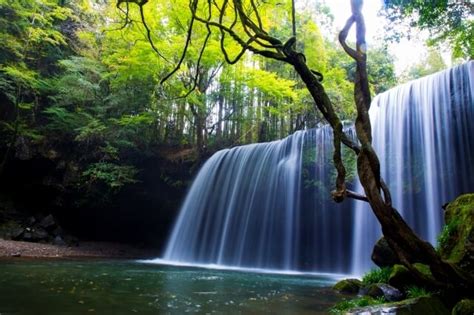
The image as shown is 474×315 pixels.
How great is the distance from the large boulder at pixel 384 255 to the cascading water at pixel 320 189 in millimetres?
3119

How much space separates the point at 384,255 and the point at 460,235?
2855mm

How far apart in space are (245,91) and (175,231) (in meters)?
7.64

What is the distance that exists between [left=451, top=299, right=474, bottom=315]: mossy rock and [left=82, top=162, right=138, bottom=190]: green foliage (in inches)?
542

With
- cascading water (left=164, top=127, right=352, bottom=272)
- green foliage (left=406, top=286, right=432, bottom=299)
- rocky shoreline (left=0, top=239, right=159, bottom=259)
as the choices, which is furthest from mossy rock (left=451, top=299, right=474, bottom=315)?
rocky shoreline (left=0, top=239, right=159, bottom=259)

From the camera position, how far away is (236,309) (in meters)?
5.62

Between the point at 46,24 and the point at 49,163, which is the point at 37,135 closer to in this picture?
the point at 49,163

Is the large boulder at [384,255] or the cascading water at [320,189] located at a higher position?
the cascading water at [320,189]

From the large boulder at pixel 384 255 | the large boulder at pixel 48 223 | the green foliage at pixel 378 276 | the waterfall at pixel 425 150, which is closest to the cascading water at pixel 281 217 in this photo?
the waterfall at pixel 425 150

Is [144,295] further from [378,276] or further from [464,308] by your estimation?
[464,308]

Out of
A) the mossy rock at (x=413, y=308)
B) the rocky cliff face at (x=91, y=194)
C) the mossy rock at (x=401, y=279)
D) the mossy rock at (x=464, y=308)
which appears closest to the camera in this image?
the mossy rock at (x=464, y=308)

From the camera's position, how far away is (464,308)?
4164mm

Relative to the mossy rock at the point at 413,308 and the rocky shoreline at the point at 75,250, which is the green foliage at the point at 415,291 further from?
the rocky shoreline at the point at 75,250

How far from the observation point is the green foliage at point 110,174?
1642cm

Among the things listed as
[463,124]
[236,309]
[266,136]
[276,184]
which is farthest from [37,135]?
[463,124]
